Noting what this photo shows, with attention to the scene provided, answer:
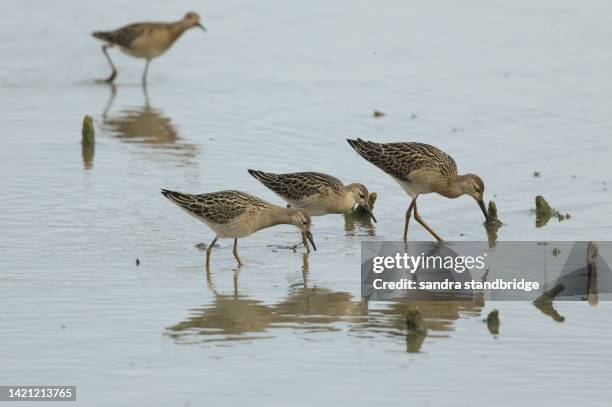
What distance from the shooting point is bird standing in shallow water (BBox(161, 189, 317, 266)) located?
45.6 ft

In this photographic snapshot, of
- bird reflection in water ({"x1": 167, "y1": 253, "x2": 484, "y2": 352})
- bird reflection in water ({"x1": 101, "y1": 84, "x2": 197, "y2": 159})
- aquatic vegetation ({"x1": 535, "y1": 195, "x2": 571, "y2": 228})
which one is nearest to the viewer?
bird reflection in water ({"x1": 167, "y1": 253, "x2": 484, "y2": 352})

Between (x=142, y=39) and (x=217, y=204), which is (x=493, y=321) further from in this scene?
(x=142, y=39)

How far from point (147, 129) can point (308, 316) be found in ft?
29.4

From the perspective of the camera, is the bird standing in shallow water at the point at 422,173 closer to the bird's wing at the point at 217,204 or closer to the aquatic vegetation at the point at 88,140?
the bird's wing at the point at 217,204

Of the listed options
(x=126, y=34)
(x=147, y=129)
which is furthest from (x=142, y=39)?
(x=147, y=129)

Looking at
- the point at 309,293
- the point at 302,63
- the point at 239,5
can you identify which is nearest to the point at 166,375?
the point at 309,293

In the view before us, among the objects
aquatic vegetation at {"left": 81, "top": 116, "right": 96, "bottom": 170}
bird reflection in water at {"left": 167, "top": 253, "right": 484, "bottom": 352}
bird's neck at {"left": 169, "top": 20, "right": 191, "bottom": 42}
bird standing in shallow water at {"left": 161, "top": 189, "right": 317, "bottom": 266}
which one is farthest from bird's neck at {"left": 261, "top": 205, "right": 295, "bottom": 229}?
bird's neck at {"left": 169, "top": 20, "right": 191, "bottom": 42}

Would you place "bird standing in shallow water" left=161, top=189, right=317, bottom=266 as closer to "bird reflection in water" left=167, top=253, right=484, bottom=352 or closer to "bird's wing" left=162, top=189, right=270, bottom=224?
"bird's wing" left=162, top=189, right=270, bottom=224

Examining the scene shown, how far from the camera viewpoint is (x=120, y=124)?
67.9 ft

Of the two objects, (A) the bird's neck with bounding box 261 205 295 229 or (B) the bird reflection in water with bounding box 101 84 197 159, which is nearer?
(A) the bird's neck with bounding box 261 205 295 229

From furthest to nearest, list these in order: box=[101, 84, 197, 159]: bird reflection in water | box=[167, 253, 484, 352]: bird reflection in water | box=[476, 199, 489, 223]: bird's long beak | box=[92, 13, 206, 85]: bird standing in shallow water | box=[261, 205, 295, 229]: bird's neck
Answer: box=[92, 13, 206, 85]: bird standing in shallow water < box=[101, 84, 197, 159]: bird reflection in water < box=[476, 199, 489, 223]: bird's long beak < box=[261, 205, 295, 229]: bird's neck < box=[167, 253, 484, 352]: bird reflection in water

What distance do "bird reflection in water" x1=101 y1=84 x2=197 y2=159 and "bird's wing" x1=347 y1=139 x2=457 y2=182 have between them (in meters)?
3.67

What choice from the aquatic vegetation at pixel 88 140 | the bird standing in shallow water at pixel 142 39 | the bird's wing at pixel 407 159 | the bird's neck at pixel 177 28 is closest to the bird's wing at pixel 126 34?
the bird standing in shallow water at pixel 142 39

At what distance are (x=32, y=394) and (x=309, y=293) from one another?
3.71 metres
